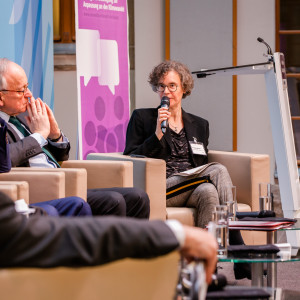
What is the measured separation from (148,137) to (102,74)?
112cm

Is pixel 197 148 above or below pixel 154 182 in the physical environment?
above

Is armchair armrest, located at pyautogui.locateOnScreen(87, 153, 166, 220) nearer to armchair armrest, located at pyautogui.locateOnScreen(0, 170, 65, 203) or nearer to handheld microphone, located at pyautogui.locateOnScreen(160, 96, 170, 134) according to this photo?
handheld microphone, located at pyautogui.locateOnScreen(160, 96, 170, 134)

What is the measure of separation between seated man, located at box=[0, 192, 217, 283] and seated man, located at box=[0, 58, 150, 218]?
2.31 meters

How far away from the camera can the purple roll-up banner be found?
5484 millimetres

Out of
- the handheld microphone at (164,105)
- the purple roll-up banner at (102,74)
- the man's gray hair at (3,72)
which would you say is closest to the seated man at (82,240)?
the man's gray hair at (3,72)

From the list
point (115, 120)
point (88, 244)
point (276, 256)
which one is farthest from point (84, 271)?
point (115, 120)

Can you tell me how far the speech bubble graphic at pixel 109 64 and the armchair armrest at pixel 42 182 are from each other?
7.61 feet

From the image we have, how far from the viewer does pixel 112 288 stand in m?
1.34

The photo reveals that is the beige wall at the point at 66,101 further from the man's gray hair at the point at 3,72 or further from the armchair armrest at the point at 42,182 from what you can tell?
the armchair armrest at the point at 42,182

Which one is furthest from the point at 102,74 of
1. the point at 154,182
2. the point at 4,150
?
the point at 4,150

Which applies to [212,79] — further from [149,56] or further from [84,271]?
[84,271]

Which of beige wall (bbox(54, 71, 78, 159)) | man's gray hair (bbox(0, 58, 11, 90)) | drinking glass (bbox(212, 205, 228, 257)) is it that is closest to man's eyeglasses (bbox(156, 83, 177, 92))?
man's gray hair (bbox(0, 58, 11, 90))

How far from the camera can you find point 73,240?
1312 mm

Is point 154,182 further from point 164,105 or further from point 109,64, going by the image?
point 109,64
